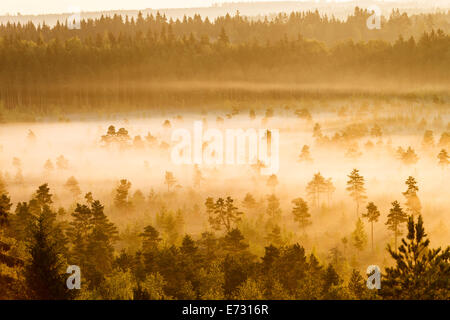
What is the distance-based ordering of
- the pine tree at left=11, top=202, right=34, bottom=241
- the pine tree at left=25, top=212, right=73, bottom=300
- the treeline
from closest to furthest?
the treeline → the pine tree at left=25, top=212, right=73, bottom=300 → the pine tree at left=11, top=202, right=34, bottom=241

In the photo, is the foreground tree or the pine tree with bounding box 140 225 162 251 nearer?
the foreground tree

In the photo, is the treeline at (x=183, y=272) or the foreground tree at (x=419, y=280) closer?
the foreground tree at (x=419, y=280)

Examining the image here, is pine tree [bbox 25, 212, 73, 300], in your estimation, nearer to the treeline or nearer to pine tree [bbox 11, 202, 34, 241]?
the treeline

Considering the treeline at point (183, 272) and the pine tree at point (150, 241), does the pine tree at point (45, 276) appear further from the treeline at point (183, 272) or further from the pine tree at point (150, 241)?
the pine tree at point (150, 241)

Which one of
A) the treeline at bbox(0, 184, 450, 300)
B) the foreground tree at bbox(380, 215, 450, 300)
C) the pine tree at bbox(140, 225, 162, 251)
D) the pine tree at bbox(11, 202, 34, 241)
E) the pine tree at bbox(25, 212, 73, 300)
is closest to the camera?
the foreground tree at bbox(380, 215, 450, 300)

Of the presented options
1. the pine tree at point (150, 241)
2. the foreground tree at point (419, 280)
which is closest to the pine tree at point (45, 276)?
the foreground tree at point (419, 280)

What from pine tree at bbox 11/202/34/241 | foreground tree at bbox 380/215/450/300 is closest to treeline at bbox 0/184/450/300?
foreground tree at bbox 380/215/450/300

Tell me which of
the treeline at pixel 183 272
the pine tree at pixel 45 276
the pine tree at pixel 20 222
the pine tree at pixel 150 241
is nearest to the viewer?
the treeline at pixel 183 272

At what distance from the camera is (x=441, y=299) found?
66.8 meters

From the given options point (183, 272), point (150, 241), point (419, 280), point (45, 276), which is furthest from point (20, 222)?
point (419, 280)

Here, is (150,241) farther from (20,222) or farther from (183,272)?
(183,272)
